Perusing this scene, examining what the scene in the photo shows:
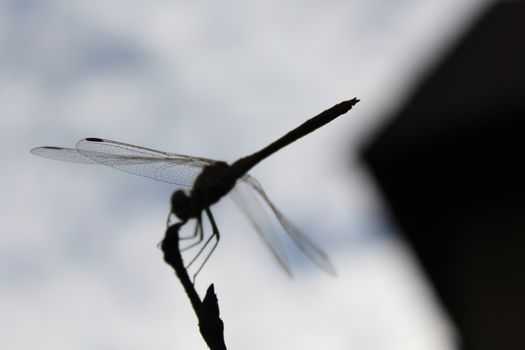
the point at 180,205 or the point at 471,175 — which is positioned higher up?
the point at 180,205

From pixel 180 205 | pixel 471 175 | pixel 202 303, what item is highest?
pixel 180 205

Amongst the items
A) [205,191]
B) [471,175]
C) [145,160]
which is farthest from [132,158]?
[471,175]

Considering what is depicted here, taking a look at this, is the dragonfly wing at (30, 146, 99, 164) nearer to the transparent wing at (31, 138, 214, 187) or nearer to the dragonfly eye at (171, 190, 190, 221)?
the transparent wing at (31, 138, 214, 187)

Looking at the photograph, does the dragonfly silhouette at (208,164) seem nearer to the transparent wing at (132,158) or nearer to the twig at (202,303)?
the transparent wing at (132,158)

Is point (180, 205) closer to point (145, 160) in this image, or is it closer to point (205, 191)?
point (205, 191)

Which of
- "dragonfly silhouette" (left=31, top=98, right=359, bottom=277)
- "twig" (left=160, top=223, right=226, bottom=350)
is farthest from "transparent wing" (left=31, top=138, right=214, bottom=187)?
"twig" (left=160, top=223, right=226, bottom=350)

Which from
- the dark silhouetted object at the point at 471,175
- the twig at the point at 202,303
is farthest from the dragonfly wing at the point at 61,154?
the twig at the point at 202,303
